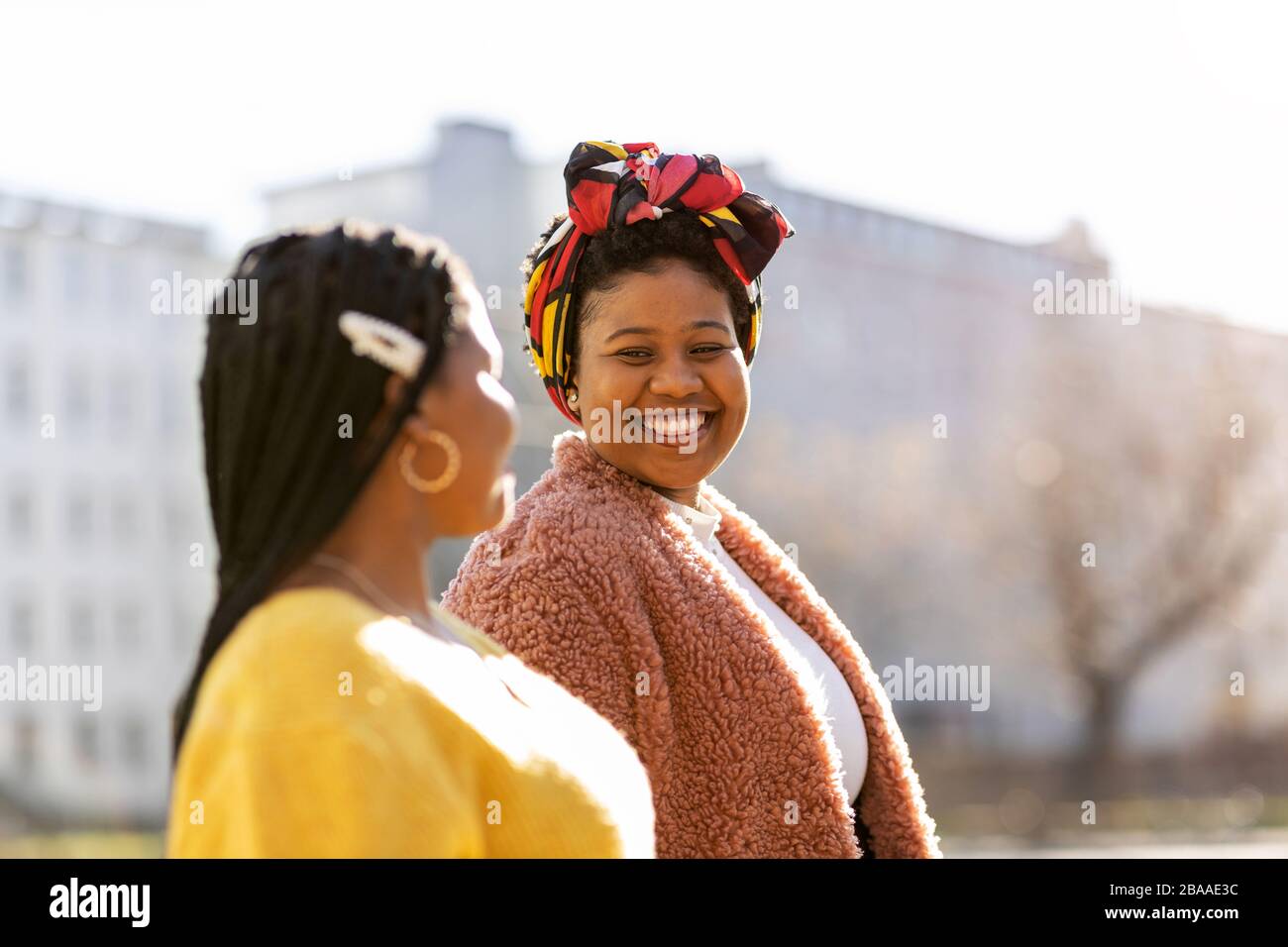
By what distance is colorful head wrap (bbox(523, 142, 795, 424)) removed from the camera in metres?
2.59

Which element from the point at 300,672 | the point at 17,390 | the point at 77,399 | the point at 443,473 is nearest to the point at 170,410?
the point at 77,399

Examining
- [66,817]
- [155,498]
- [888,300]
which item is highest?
[888,300]

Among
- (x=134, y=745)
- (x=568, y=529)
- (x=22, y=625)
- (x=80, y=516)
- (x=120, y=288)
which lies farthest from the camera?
(x=120, y=288)

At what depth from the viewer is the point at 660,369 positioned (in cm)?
254

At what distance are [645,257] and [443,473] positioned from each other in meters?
0.97

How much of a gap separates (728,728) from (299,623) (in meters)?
1.01

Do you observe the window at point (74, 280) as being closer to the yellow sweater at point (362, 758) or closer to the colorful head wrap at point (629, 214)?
the colorful head wrap at point (629, 214)

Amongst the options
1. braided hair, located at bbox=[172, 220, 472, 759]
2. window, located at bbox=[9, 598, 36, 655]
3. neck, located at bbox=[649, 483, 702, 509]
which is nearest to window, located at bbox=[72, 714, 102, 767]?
window, located at bbox=[9, 598, 36, 655]

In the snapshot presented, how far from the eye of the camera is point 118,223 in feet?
102

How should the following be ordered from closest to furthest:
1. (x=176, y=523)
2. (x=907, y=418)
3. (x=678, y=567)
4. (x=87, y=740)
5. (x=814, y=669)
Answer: (x=678, y=567) → (x=814, y=669) → (x=87, y=740) → (x=176, y=523) → (x=907, y=418)

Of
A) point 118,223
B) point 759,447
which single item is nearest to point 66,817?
point 118,223

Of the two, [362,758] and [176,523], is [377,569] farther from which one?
[176,523]
